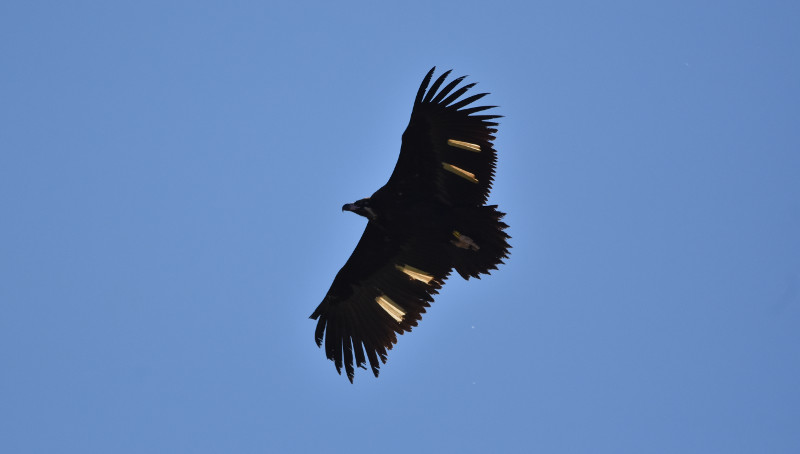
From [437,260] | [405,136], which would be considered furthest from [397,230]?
[405,136]

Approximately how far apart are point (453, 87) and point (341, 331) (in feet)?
14.1

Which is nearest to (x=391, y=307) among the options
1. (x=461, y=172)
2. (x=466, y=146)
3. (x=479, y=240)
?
(x=479, y=240)

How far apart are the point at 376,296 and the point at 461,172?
2.74 meters

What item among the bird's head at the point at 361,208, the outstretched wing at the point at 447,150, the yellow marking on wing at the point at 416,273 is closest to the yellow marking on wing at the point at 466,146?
the outstretched wing at the point at 447,150

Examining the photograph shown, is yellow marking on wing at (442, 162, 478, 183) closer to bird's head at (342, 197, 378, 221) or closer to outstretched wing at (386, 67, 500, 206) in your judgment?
outstretched wing at (386, 67, 500, 206)

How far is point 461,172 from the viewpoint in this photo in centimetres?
1366

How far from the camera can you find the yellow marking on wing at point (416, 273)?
48.6 ft

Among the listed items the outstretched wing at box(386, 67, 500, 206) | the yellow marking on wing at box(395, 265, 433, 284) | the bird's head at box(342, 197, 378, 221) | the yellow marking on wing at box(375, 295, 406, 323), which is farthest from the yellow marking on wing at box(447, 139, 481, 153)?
the yellow marking on wing at box(375, 295, 406, 323)

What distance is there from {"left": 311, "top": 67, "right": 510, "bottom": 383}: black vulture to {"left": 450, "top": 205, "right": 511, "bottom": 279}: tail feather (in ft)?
0.05

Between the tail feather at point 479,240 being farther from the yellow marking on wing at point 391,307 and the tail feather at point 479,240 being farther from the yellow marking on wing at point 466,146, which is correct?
the yellow marking on wing at point 391,307

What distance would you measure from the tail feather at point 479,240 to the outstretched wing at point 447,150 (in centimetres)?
20

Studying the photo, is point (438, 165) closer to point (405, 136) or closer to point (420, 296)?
point (405, 136)

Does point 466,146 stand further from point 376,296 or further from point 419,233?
point 376,296

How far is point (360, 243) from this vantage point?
595 inches
